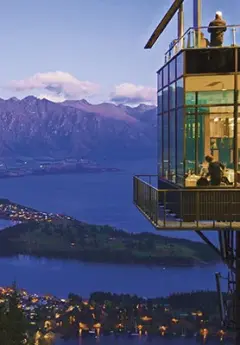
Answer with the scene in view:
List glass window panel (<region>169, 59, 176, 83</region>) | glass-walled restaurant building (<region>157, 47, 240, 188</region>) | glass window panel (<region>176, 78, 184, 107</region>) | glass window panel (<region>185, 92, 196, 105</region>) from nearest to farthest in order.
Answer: glass-walled restaurant building (<region>157, 47, 240, 188</region>) < glass window panel (<region>185, 92, 196, 105</region>) < glass window panel (<region>176, 78, 184, 107</region>) < glass window panel (<region>169, 59, 176, 83</region>)

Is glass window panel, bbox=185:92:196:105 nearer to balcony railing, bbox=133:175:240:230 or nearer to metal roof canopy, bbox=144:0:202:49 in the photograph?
balcony railing, bbox=133:175:240:230

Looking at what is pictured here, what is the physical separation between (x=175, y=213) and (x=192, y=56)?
3.33 m

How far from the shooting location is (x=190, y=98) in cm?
1088

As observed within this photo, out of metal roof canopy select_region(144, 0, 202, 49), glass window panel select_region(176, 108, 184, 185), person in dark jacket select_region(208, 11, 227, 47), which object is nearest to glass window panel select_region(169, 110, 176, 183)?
glass window panel select_region(176, 108, 184, 185)

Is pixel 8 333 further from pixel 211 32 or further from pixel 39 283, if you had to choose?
pixel 39 283

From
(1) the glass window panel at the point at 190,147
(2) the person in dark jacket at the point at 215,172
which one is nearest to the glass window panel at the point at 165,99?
(1) the glass window panel at the point at 190,147

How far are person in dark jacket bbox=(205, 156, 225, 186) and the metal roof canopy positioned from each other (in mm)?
3375

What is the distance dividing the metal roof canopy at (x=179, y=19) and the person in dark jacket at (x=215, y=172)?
338cm

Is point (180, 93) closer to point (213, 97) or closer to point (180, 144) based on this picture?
point (213, 97)

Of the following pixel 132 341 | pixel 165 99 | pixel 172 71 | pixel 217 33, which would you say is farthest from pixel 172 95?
pixel 132 341

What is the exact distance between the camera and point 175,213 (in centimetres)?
1095

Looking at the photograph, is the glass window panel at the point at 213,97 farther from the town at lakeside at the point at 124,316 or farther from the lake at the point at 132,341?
the lake at the point at 132,341

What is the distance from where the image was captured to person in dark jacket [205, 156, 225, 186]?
1076 cm

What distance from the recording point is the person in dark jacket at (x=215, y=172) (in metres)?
10.8
